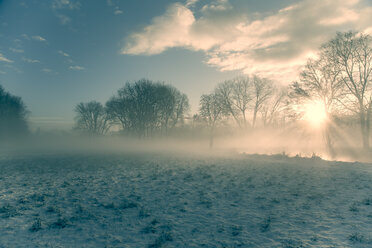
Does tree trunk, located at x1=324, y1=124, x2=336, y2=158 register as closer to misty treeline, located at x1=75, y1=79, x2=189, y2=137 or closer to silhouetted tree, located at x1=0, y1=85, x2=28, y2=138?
misty treeline, located at x1=75, y1=79, x2=189, y2=137

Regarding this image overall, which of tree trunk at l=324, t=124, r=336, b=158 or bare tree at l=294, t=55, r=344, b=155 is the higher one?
bare tree at l=294, t=55, r=344, b=155

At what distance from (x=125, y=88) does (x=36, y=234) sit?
4157 centimetres

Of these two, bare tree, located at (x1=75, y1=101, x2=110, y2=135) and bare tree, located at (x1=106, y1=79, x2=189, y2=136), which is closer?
bare tree, located at (x1=106, y1=79, x2=189, y2=136)

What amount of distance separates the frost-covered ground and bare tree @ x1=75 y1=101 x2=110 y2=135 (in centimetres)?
5649

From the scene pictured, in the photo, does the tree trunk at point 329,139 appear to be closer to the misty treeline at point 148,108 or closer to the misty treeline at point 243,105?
the misty treeline at point 243,105

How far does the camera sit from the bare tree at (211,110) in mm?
42875

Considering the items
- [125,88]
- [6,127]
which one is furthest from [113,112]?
[6,127]

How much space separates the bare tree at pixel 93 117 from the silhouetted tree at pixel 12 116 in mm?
14497

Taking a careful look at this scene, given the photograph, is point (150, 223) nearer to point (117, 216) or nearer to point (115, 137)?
point (117, 216)

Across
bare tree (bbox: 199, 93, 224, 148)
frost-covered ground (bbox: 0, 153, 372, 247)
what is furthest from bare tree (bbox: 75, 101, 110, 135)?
frost-covered ground (bbox: 0, 153, 372, 247)

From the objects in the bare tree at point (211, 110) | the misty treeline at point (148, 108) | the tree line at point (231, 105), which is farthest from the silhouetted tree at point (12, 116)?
the bare tree at point (211, 110)

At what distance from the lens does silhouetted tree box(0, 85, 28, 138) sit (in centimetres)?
4909

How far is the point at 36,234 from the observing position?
5832 mm

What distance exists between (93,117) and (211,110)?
138 ft
